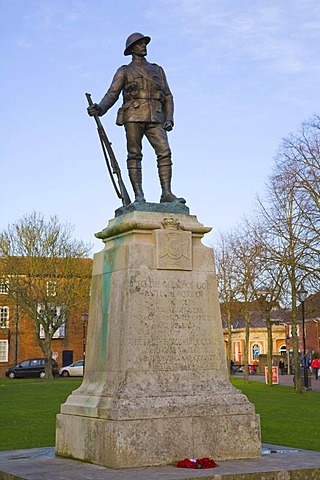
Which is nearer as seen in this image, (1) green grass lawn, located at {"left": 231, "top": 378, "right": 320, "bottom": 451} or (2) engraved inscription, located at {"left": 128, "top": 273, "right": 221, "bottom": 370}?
(2) engraved inscription, located at {"left": 128, "top": 273, "right": 221, "bottom": 370}

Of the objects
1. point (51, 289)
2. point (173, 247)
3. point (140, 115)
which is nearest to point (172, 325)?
point (173, 247)

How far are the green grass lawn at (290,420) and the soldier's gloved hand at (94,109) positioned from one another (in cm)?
691

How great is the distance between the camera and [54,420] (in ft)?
63.2

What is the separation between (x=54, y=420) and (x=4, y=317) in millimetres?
41842

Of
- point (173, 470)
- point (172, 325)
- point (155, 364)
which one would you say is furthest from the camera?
point (172, 325)

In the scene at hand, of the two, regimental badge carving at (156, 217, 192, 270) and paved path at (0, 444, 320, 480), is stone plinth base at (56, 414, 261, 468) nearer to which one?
paved path at (0, 444, 320, 480)

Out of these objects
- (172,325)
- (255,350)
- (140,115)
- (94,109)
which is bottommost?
(172,325)

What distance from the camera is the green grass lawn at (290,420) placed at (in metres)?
14.4

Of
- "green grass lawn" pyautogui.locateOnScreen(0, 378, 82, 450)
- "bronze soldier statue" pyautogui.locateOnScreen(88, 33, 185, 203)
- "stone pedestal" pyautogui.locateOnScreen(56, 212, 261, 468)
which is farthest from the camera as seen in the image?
"green grass lawn" pyautogui.locateOnScreen(0, 378, 82, 450)

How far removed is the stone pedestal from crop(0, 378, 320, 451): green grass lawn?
4.00 metres

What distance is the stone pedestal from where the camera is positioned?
8977mm

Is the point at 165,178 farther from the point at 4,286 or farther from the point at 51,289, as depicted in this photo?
the point at 4,286

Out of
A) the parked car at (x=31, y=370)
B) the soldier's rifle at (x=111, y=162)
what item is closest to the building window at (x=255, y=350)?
the parked car at (x=31, y=370)

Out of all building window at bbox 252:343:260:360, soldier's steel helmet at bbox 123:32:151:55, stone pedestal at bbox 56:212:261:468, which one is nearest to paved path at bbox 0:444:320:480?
stone pedestal at bbox 56:212:261:468
